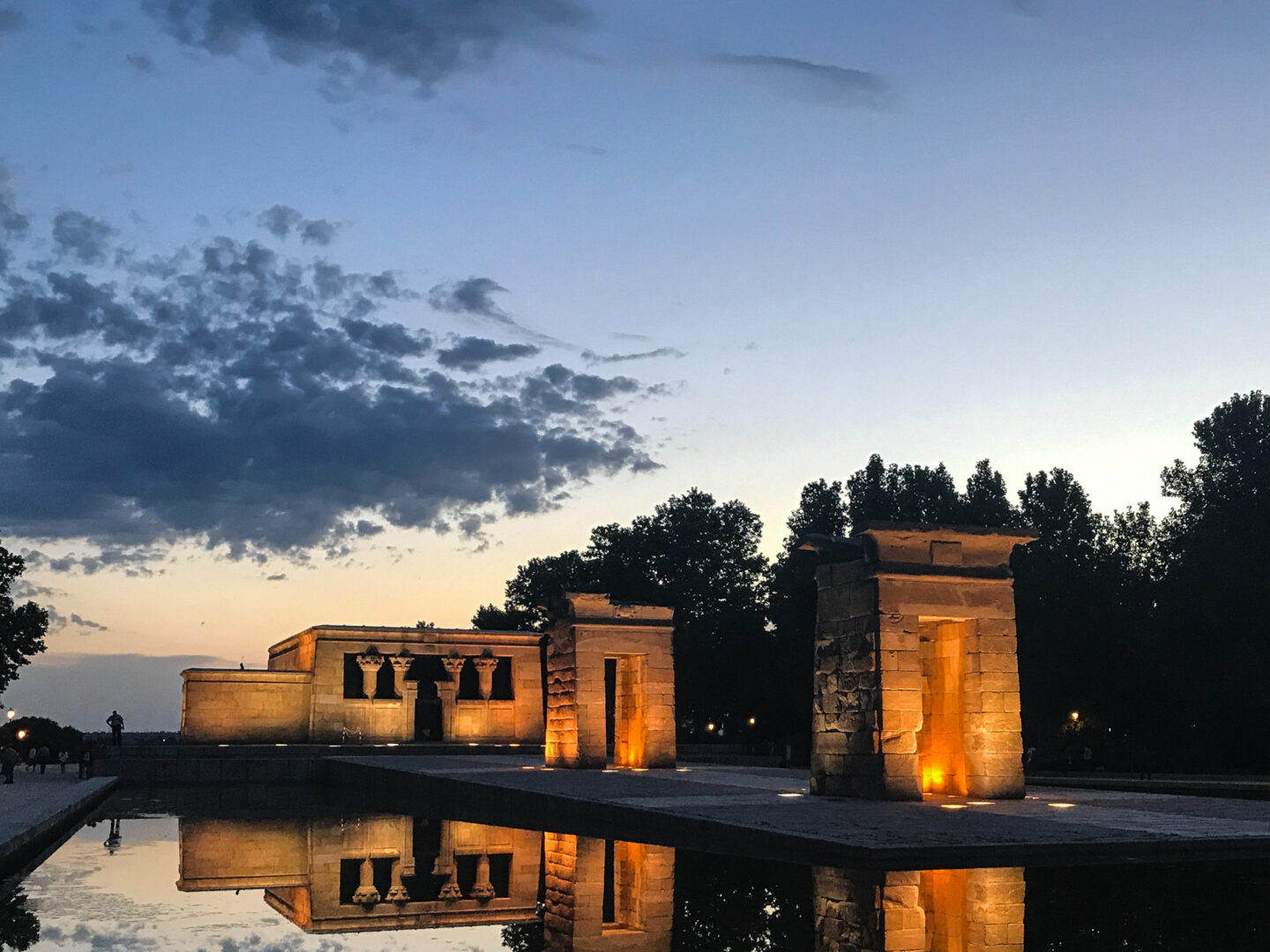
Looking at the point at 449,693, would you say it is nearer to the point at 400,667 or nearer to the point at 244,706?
the point at 400,667

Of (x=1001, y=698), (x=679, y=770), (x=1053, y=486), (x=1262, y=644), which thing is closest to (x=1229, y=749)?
(x=1262, y=644)

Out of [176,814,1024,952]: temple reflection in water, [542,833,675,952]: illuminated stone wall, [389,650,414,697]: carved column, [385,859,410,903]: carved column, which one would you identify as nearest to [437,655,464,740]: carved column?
[389,650,414,697]: carved column

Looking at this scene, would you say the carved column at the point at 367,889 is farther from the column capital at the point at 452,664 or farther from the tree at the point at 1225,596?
the column capital at the point at 452,664

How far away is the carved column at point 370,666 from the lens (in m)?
49.4

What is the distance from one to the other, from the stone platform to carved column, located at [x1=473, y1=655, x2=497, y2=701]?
2349cm

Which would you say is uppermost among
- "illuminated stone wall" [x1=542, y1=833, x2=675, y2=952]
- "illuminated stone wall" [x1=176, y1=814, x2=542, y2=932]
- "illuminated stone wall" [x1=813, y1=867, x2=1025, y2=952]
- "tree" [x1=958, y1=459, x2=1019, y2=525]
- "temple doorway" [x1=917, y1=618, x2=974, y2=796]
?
"tree" [x1=958, y1=459, x2=1019, y2=525]

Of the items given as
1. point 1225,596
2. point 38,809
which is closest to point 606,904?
point 38,809

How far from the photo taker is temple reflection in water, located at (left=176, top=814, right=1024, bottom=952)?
31.6 feet

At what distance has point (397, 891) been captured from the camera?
1292 centimetres

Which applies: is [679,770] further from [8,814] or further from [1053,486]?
[1053,486]

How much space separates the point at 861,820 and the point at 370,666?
36.3 m

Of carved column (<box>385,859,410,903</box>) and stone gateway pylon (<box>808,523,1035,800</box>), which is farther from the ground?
stone gateway pylon (<box>808,523,1035,800</box>)

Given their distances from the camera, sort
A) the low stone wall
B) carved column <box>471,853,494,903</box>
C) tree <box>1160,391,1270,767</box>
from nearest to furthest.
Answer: carved column <box>471,853,494,903</box>
tree <box>1160,391,1270,767</box>
the low stone wall

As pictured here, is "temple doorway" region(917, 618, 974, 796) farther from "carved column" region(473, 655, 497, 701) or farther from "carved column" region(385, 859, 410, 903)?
"carved column" region(473, 655, 497, 701)
